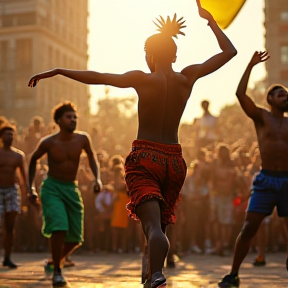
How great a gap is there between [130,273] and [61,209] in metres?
1.47

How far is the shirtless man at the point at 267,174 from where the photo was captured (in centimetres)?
759

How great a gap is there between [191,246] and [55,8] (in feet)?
200

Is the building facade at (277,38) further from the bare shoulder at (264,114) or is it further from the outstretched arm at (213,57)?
the outstretched arm at (213,57)

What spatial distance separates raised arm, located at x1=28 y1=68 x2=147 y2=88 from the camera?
5.31 meters

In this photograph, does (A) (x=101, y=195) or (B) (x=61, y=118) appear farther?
(A) (x=101, y=195)

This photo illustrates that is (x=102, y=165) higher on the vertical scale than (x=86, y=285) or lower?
higher

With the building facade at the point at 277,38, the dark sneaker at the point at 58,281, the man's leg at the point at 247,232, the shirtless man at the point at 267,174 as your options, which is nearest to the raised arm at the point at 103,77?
the shirtless man at the point at 267,174

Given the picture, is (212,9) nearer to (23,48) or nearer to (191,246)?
(191,246)

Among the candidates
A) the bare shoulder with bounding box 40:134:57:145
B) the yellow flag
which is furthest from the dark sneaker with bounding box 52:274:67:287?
the yellow flag

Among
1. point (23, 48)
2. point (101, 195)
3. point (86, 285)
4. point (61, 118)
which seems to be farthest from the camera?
point (23, 48)

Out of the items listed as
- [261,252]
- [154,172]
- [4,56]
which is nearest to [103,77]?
[154,172]

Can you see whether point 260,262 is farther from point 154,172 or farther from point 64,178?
point 154,172

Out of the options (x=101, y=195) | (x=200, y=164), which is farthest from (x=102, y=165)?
(x=200, y=164)

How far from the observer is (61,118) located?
8719 mm
